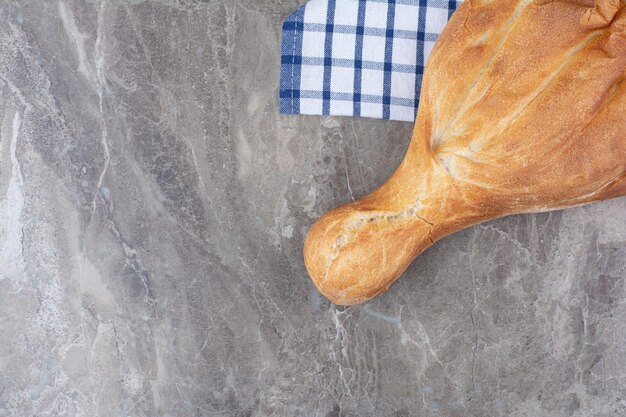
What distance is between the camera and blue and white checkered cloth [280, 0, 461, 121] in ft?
4.04

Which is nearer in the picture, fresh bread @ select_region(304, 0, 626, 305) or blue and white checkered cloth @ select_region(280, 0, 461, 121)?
fresh bread @ select_region(304, 0, 626, 305)

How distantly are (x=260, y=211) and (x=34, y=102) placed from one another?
0.56 meters

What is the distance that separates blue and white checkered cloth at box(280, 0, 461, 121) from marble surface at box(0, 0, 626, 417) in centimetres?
4

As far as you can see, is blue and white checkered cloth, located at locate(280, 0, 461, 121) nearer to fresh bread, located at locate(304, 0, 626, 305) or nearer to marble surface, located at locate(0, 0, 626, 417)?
marble surface, located at locate(0, 0, 626, 417)

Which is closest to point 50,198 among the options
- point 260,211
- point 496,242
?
point 260,211

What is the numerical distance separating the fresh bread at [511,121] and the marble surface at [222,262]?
19 centimetres

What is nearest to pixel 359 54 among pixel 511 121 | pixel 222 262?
pixel 511 121

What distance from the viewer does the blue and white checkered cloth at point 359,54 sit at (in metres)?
1.23

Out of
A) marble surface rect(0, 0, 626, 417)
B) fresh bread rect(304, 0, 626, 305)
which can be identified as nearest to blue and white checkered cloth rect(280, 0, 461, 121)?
marble surface rect(0, 0, 626, 417)

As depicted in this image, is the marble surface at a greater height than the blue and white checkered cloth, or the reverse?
the blue and white checkered cloth

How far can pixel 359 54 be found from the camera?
1.24 m

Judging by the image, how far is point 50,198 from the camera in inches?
50.5

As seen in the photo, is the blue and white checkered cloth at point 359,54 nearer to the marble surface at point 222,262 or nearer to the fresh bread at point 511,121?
the marble surface at point 222,262

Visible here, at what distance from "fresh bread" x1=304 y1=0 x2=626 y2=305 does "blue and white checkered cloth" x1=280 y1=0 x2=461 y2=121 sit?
0.17m
